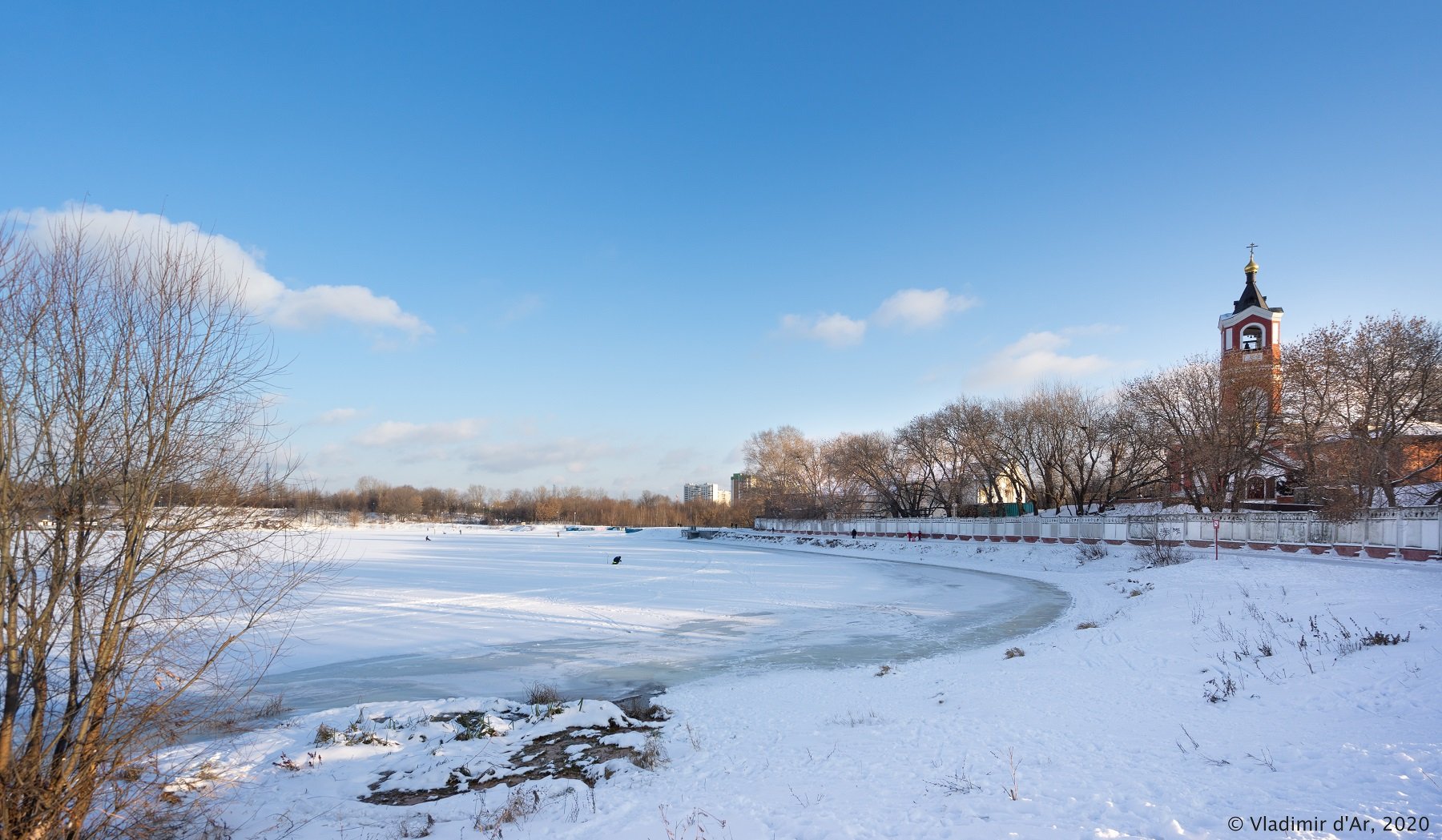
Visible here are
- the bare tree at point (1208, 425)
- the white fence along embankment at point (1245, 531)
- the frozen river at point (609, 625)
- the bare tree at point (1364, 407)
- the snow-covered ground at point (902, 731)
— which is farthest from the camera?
the bare tree at point (1208, 425)

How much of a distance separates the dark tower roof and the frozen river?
131 feet

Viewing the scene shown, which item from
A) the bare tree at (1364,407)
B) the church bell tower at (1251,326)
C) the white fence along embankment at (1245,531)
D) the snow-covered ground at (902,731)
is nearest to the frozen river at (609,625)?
the snow-covered ground at (902,731)

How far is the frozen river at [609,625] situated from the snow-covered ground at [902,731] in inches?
6.6

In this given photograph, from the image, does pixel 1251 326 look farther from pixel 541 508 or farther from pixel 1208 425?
pixel 541 508

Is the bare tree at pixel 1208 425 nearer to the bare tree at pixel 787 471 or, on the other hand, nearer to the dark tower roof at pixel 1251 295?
the dark tower roof at pixel 1251 295

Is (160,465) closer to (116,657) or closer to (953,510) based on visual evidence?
(116,657)

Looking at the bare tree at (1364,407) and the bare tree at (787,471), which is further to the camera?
the bare tree at (787,471)

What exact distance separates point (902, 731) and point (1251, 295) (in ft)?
213

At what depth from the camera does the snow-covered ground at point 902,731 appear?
6.30 meters

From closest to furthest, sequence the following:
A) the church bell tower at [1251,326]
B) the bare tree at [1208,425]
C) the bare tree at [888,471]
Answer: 1. the bare tree at [1208,425]
2. the church bell tower at [1251,326]
3. the bare tree at [888,471]

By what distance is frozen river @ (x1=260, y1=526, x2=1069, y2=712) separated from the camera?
1347 cm

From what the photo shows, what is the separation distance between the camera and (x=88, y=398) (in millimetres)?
5812

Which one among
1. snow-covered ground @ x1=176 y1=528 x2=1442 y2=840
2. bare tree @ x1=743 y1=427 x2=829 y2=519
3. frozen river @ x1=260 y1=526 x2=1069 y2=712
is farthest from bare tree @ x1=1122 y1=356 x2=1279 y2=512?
bare tree @ x1=743 y1=427 x2=829 y2=519

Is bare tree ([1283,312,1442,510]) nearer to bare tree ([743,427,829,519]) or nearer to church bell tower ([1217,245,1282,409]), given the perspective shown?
church bell tower ([1217,245,1282,409])
